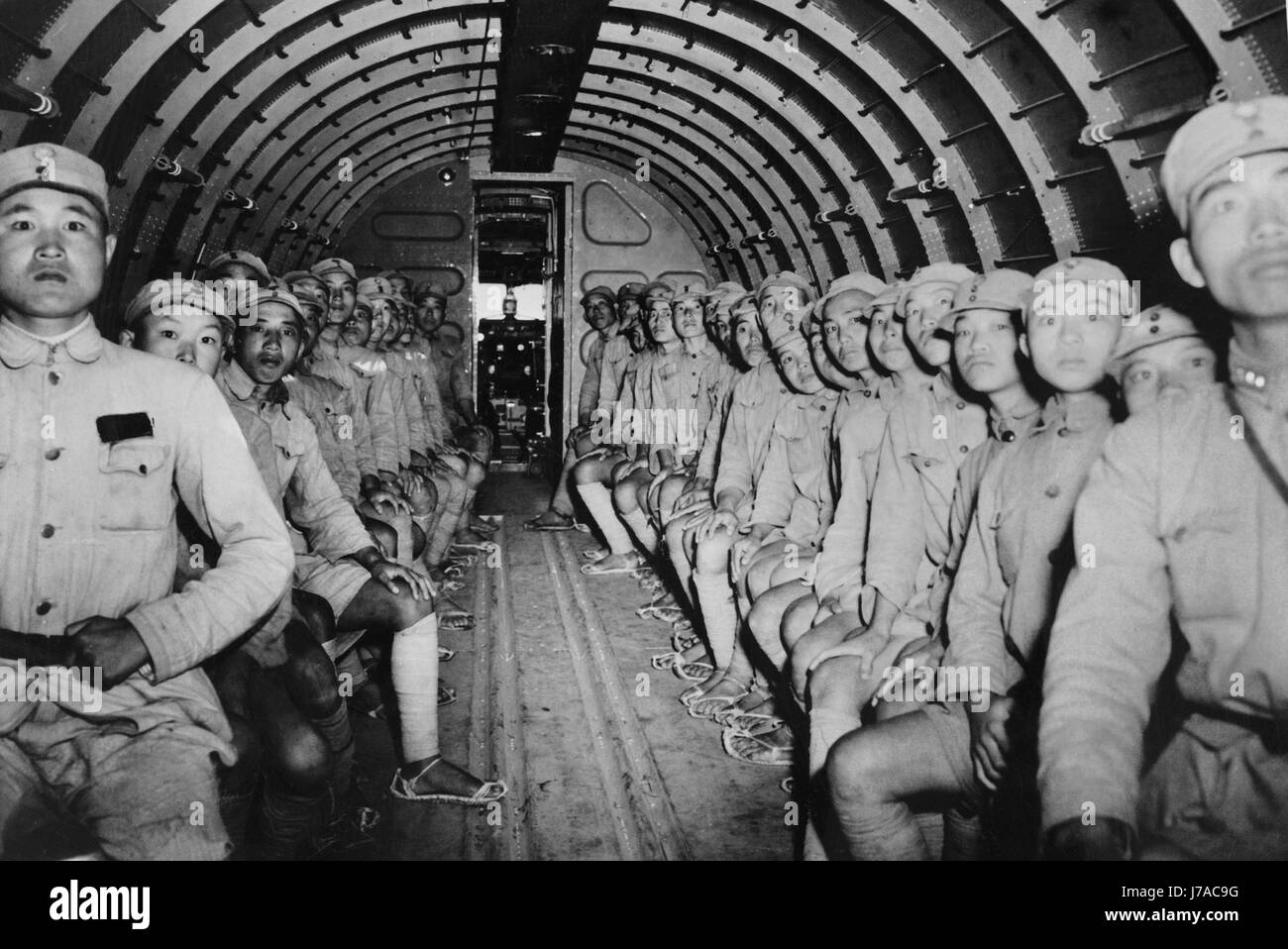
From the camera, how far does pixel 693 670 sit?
448cm

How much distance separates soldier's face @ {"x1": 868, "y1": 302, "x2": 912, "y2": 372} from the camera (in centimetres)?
342

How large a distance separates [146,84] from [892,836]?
5131 mm

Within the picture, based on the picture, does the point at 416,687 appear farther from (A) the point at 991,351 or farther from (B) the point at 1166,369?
(B) the point at 1166,369

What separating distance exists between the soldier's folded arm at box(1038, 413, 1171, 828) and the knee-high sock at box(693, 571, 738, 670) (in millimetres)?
2591

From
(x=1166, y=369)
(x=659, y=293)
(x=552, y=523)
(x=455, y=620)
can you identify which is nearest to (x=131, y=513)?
(x=1166, y=369)

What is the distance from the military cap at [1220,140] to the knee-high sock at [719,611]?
2861 millimetres

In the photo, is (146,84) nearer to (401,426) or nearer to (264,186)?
(264,186)

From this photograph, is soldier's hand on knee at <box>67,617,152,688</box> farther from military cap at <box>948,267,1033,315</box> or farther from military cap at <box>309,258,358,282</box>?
military cap at <box>309,258,358,282</box>

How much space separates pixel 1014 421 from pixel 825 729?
1.11m

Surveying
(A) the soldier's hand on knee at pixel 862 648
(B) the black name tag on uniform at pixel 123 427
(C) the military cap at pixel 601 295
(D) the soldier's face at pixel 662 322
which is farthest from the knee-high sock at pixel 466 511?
(B) the black name tag on uniform at pixel 123 427

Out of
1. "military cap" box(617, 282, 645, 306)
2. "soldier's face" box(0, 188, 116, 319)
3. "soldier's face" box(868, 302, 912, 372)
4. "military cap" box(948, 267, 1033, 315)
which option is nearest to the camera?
"soldier's face" box(0, 188, 116, 319)

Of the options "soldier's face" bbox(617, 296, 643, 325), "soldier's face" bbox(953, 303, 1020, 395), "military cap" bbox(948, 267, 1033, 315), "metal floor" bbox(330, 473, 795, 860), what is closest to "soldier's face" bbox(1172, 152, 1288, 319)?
"military cap" bbox(948, 267, 1033, 315)

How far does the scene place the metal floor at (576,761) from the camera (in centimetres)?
287
